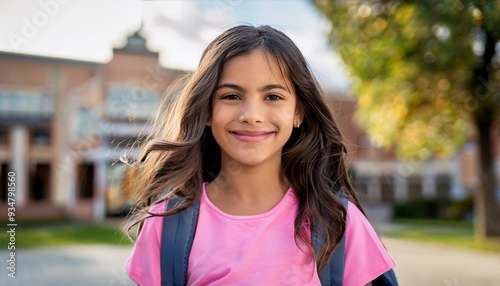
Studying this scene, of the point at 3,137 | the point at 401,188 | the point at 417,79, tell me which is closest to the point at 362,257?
the point at 417,79

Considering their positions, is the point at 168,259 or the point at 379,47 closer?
the point at 168,259

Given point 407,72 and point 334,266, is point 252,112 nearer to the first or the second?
point 334,266

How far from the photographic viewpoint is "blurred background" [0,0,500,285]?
8.11ft

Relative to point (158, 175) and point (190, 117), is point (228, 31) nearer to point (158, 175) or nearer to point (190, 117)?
point (190, 117)

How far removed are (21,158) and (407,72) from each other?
652 cm

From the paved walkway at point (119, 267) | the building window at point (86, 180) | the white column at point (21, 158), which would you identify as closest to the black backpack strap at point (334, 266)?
the paved walkway at point (119, 267)

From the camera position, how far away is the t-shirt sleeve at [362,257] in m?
0.95

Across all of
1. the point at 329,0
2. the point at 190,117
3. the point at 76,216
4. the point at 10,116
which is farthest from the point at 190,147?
the point at 10,116

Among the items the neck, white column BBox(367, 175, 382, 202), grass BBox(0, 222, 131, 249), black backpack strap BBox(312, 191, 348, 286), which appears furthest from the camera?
white column BBox(367, 175, 382, 202)

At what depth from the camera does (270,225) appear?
994mm

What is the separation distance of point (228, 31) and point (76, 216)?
27.5 ft

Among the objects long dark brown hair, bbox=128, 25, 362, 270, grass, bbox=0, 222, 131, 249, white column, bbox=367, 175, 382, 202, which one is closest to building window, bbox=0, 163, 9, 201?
grass, bbox=0, 222, 131, 249

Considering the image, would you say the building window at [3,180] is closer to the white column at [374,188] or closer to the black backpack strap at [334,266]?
the black backpack strap at [334,266]

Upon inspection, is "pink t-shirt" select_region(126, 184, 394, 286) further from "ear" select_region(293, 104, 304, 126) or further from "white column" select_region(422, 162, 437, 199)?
"white column" select_region(422, 162, 437, 199)
